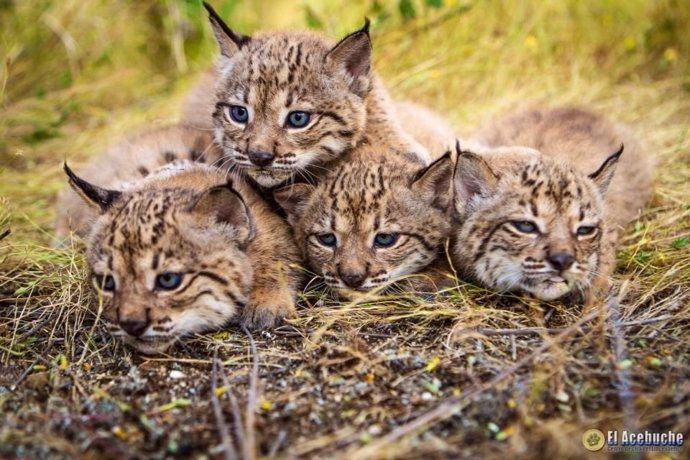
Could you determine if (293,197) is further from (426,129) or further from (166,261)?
(426,129)

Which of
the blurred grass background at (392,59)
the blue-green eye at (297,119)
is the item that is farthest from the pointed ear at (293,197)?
the blurred grass background at (392,59)

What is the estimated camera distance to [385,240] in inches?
211

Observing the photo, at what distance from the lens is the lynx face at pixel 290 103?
560 cm

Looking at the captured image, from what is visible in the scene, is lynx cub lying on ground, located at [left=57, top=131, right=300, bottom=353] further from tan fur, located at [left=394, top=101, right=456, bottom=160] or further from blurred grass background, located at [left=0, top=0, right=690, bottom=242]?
blurred grass background, located at [left=0, top=0, right=690, bottom=242]

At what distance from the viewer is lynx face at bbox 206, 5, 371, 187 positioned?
221 inches

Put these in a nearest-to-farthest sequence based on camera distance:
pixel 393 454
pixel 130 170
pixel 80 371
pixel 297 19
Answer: pixel 393 454, pixel 80 371, pixel 130 170, pixel 297 19

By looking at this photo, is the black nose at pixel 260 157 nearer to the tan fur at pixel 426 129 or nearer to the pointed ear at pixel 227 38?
the pointed ear at pixel 227 38

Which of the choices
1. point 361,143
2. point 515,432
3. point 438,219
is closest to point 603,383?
point 515,432

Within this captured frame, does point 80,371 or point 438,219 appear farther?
point 438,219

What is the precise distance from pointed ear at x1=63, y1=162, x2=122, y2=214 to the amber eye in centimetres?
313

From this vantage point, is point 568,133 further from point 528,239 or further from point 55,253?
point 55,253

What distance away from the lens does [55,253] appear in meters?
6.00

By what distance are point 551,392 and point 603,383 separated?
33cm

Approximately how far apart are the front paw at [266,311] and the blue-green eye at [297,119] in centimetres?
138
